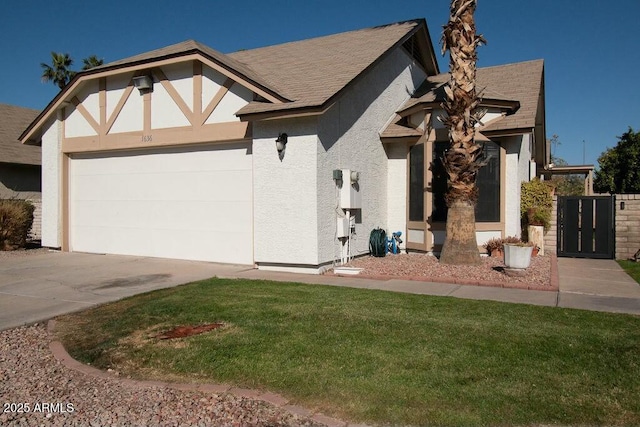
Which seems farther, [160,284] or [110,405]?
[160,284]

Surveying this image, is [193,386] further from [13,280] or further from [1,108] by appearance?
[1,108]

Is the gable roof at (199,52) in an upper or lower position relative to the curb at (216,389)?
upper

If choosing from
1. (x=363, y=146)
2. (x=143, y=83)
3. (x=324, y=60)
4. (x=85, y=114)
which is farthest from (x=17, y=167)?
(x=363, y=146)

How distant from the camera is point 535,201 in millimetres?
13484

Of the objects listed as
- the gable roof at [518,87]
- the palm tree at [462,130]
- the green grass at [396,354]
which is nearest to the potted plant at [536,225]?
the gable roof at [518,87]

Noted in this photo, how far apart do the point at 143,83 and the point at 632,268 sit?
43.7 ft

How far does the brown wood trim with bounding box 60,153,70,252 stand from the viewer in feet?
47.8

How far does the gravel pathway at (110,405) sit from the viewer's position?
368 centimetres

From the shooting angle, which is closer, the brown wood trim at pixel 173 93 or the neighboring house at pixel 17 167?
the brown wood trim at pixel 173 93

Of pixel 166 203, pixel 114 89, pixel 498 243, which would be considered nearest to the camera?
pixel 498 243

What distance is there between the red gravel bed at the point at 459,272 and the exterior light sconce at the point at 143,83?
7.18m

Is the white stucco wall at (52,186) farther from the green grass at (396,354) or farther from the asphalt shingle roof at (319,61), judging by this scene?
the green grass at (396,354)

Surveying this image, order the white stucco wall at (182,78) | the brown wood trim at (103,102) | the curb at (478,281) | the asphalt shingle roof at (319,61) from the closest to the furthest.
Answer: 1. the curb at (478,281)
2. the asphalt shingle roof at (319,61)
3. the white stucco wall at (182,78)
4. the brown wood trim at (103,102)

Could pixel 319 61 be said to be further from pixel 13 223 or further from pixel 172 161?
pixel 13 223
